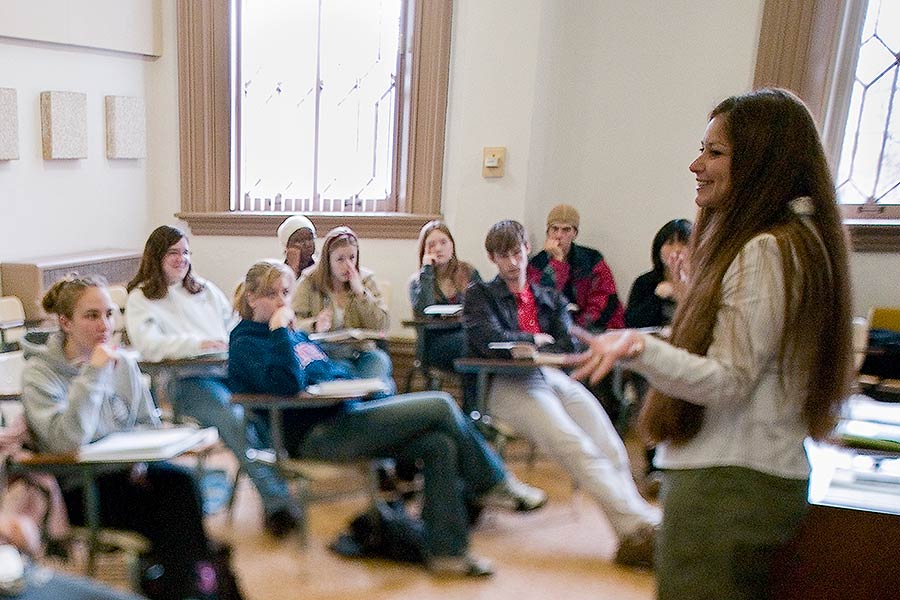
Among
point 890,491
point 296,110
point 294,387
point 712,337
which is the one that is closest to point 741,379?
point 712,337

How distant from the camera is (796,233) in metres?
1.34

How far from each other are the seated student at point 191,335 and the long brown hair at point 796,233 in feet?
7.02

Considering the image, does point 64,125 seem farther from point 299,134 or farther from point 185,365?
point 185,365

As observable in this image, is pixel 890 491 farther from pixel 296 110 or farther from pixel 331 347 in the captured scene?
pixel 296 110

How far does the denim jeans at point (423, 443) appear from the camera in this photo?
277 cm

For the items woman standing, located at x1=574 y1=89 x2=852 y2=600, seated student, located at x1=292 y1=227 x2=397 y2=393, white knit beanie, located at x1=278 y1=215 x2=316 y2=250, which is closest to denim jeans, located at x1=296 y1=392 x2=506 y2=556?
seated student, located at x1=292 y1=227 x2=397 y2=393

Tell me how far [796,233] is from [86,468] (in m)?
1.75

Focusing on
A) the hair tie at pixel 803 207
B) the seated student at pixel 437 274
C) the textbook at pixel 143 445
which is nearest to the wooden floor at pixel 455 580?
the textbook at pixel 143 445

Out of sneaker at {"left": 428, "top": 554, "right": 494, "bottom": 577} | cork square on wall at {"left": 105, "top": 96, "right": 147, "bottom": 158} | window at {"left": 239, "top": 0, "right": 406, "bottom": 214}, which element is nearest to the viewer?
sneaker at {"left": 428, "top": 554, "right": 494, "bottom": 577}

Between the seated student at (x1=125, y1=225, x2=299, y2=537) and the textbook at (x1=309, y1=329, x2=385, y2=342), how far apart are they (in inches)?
15.3

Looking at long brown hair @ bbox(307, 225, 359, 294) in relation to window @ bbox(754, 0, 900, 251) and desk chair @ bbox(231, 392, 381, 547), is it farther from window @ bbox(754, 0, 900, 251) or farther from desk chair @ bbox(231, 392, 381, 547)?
window @ bbox(754, 0, 900, 251)

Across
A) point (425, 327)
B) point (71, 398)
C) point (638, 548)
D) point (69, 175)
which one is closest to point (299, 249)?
point (425, 327)

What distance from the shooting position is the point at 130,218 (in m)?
5.18

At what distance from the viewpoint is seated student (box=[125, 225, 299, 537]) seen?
123 inches
